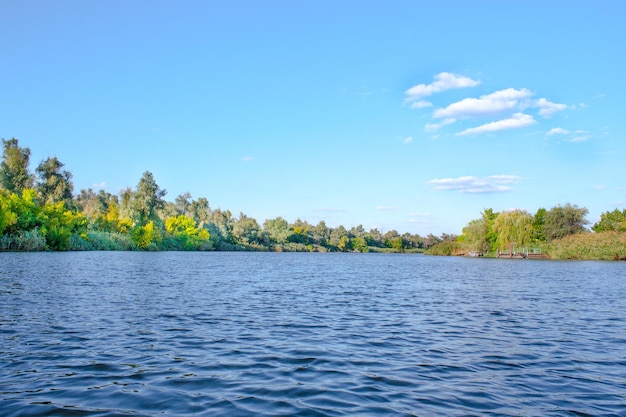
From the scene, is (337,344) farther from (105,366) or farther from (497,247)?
(497,247)

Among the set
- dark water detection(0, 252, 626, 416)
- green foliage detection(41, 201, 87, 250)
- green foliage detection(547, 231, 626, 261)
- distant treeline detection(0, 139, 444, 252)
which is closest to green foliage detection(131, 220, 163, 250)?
distant treeline detection(0, 139, 444, 252)

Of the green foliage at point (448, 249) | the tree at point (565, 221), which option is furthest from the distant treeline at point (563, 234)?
the green foliage at point (448, 249)

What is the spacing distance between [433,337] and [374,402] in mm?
6896

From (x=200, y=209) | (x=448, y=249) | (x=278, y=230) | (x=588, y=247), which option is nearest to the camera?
(x=588, y=247)

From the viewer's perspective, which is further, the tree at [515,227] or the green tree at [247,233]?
the green tree at [247,233]

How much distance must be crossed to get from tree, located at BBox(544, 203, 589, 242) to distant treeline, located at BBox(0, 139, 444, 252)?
8921cm

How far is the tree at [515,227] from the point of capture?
3885 inches

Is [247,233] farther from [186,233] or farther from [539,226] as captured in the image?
[539,226]

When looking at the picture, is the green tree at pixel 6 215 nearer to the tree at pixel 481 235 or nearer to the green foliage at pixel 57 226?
the green foliage at pixel 57 226

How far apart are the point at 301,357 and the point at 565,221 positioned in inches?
4182

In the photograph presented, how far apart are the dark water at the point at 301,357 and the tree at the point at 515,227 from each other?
8125 cm

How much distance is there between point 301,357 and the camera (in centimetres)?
1186

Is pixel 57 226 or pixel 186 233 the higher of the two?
pixel 186 233

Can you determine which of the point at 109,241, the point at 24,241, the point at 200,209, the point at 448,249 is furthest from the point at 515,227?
the point at 200,209
